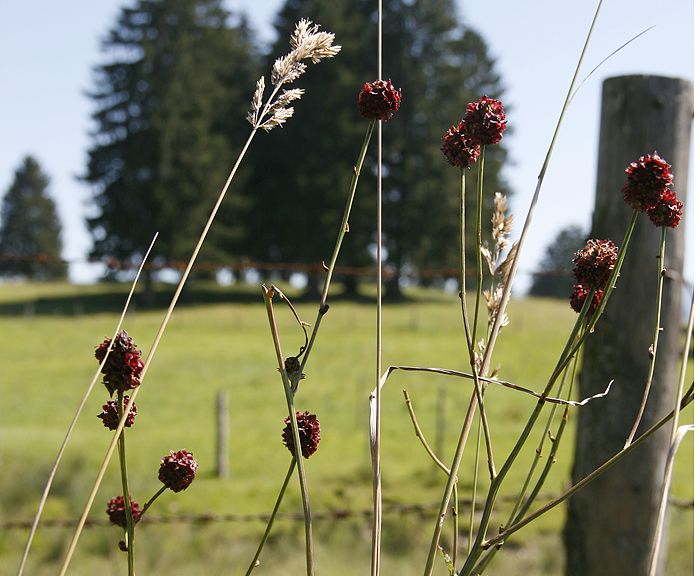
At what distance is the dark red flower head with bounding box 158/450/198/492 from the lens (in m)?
→ 0.70

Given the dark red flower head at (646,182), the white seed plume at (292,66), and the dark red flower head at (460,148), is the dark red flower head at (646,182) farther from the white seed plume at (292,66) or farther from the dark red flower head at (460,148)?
the white seed plume at (292,66)

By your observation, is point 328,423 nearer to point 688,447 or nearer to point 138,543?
point 688,447

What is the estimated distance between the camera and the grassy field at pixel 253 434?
4.59 meters

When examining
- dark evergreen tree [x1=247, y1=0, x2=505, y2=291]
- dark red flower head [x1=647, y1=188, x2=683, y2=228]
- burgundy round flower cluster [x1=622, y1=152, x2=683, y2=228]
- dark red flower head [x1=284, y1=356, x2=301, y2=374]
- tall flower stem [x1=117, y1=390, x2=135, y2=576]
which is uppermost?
dark evergreen tree [x1=247, y1=0, x2=505, y2=291]

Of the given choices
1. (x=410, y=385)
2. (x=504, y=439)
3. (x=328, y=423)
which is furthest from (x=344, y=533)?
(x=410, y=385)

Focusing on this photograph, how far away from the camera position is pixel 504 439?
10.0m

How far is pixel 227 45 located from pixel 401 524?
94.2ft

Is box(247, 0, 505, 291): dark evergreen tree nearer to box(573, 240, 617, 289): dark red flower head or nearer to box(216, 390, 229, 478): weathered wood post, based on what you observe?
box(216, 390, 229, 478): weathered wood post

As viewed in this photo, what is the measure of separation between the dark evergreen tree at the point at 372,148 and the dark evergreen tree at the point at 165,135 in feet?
5.89

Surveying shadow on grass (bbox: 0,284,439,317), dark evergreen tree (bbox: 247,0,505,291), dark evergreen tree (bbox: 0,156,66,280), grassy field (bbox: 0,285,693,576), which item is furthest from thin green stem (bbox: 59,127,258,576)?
dark evergreen tree (bbox: 0,156,66,280)

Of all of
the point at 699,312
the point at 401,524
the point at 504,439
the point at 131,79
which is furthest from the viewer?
the point at 131,79

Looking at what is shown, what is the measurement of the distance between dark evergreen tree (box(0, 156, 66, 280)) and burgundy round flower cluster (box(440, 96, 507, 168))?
5105 cm

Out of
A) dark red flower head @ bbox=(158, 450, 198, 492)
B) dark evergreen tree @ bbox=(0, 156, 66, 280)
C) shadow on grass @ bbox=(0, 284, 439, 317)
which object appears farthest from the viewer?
dark evergreen tree @ bbox=(0, 156, 66, 280)

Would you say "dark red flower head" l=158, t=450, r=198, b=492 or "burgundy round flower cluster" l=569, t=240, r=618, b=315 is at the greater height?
"burgundy round flower cluster" l=569, t=240, r=618, b=315
